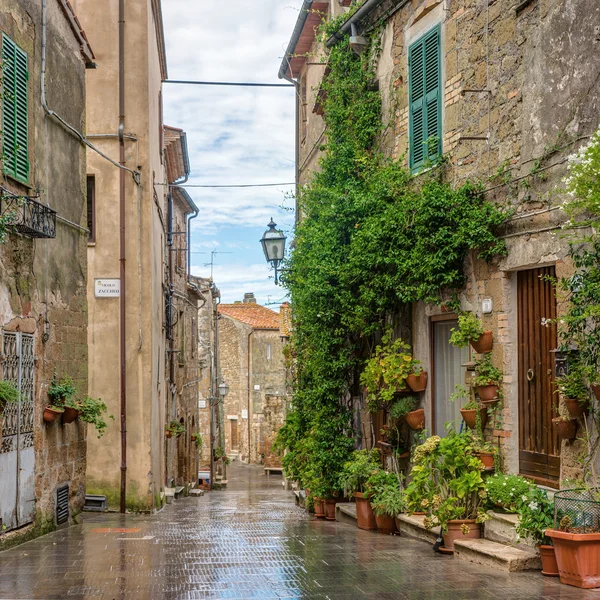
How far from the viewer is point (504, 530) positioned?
809 cm

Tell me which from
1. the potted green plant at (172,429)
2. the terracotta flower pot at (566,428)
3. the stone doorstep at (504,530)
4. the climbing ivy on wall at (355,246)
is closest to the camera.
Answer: the terracotta flower pot at (566,428)

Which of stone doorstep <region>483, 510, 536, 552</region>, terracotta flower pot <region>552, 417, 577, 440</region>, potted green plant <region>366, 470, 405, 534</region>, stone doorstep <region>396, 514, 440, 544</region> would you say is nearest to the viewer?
terracotta flower pot <region>552, 417, 577, 440</region>

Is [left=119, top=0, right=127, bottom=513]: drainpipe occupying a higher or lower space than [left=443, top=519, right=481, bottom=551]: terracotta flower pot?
higher

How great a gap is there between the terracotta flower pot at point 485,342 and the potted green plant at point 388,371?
168 centimetres

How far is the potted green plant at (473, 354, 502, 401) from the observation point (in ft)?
29.3

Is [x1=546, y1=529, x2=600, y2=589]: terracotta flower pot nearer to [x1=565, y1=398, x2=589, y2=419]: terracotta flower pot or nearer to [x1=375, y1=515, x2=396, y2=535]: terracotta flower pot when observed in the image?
[x1=565, y1=398, x2=589, y2=419]: terracotta flower pot

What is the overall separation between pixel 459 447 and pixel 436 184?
9.73ft

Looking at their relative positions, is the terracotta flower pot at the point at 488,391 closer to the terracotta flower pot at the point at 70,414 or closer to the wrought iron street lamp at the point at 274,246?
the terracotta flower pot at the point at 70,414

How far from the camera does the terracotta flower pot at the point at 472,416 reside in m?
9.17

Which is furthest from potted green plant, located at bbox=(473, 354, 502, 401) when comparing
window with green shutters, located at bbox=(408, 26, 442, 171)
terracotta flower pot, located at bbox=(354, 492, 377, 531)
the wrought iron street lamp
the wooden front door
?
the wrought iron street lamp

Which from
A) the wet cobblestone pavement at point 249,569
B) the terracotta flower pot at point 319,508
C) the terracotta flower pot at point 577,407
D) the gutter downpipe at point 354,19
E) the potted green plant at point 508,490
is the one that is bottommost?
the terracotta flower pot at point 319,508

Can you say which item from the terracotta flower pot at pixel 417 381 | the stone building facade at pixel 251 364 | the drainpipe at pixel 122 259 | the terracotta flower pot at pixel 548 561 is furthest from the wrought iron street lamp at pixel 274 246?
the stone building facade at pixel 251 364

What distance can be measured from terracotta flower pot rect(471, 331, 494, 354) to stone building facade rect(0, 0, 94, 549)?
480 cm

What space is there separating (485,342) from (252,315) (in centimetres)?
4029
